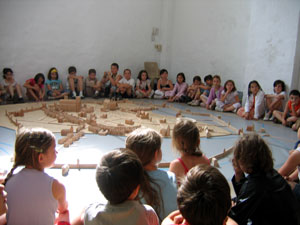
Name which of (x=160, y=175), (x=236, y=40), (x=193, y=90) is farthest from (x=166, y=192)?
(x=236, y=40)

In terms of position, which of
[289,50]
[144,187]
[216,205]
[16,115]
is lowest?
[16,115]

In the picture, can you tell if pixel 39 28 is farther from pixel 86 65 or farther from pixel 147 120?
pixel 147 120

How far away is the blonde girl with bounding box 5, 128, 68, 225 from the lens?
1888 millimetres

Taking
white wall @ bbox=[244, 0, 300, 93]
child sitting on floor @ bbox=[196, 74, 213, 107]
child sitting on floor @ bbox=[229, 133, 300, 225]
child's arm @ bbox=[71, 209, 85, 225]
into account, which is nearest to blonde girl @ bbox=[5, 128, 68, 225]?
child's arm @ bbox=[71, 209, 85, 225]

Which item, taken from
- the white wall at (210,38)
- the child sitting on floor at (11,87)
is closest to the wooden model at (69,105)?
the child sitting on floor at (11,87)

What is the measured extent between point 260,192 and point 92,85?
874 cm

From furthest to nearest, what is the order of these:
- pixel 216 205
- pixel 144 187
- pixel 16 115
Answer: pixel 16 115 < pixel 144 187 < pixel 216 205

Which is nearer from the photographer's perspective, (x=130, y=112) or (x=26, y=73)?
(x=130, y=112)

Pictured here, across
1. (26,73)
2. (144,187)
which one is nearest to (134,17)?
(26,73)

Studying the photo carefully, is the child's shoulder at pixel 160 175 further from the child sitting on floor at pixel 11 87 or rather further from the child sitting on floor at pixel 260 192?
the child sitting on floor at pixel 11 87

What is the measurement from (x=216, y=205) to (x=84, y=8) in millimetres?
10033

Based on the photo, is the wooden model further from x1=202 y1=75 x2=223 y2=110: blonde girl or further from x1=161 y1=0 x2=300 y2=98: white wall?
x1=161 y1=0 x2=300 y2=98: white wall

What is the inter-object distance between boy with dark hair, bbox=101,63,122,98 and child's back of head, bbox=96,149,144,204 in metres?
→ 8.66

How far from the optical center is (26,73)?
935 cm
